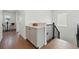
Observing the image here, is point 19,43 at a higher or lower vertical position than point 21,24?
lower

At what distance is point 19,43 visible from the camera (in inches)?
71.5

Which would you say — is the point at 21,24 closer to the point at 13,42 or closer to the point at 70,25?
the point at 13,42

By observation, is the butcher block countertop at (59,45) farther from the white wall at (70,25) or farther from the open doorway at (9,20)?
the open doorway at (9,20)

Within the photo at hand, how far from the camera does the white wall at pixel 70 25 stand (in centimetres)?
180

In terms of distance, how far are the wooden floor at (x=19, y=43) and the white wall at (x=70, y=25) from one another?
0.09m

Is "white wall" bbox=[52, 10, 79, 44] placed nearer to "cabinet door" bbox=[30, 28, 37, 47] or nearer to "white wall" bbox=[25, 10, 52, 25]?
"white wall" bbox=[25, 10, 52, 25]

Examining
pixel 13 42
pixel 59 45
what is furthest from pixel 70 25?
pixel 13 42

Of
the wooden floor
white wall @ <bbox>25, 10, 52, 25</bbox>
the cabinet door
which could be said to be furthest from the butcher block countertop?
white wall @ <bbox>25, 10, 52, 25</bbox>

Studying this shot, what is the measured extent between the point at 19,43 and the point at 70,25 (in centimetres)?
77

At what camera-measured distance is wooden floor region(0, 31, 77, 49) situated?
1792 millimetres

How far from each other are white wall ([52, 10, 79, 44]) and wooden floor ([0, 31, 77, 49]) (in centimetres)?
9
